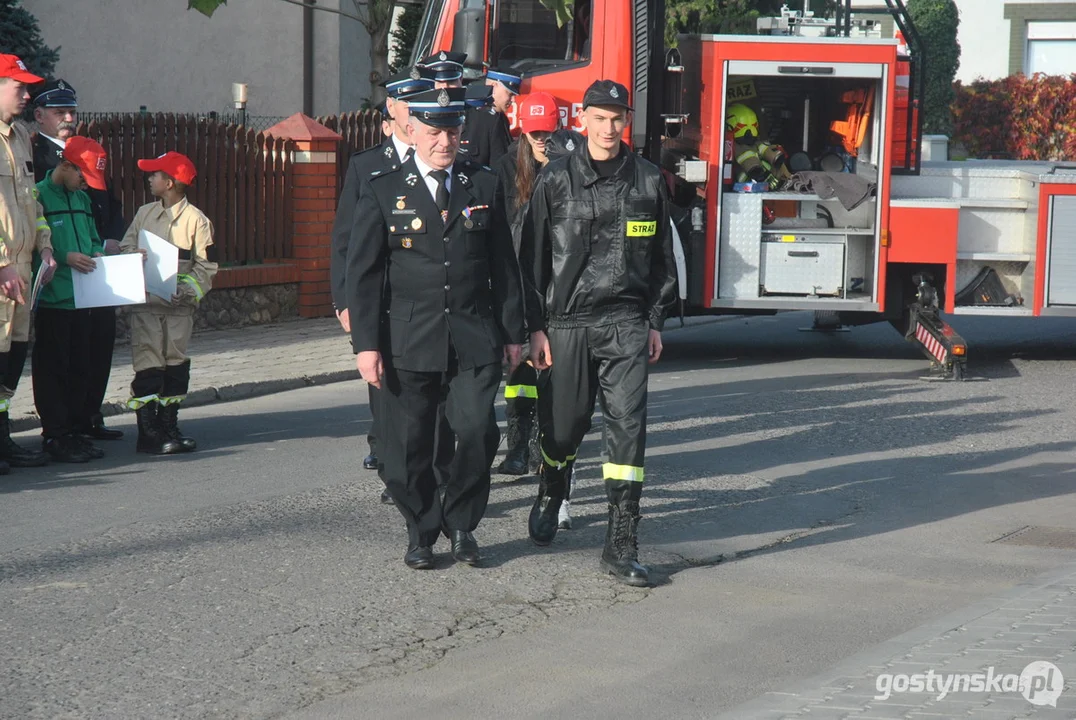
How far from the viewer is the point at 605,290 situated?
604cm

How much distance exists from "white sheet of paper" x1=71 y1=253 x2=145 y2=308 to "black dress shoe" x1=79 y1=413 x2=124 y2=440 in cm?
85

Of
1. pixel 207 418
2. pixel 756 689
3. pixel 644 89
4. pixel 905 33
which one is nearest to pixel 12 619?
pixel 756 689

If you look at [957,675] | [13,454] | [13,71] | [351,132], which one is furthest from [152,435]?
[351,132]

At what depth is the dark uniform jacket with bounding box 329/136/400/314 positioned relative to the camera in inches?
248

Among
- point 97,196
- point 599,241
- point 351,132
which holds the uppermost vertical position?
point 351,132

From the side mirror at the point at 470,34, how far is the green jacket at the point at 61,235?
3.75 m

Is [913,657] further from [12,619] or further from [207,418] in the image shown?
[207,418]

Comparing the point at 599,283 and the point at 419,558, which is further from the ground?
the point at 599,283

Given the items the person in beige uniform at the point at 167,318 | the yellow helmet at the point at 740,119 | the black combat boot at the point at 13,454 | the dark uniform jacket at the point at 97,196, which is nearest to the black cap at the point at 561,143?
the person in beige uniform at the point at 167,318

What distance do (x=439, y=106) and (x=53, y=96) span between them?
3.72 meters

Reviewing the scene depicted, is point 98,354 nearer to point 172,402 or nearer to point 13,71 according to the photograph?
point 172,402

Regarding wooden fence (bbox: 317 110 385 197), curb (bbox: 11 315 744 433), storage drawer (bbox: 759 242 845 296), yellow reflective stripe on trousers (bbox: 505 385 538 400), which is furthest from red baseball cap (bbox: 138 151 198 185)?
wooden fence (bbox: 317 110 385 197)

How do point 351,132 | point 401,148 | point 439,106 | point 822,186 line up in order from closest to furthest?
point 439,106 < point 401,148 < point 822,186 < point 351,132

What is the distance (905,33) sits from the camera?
12531mm
